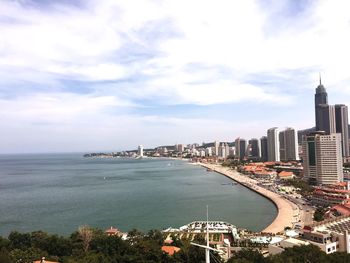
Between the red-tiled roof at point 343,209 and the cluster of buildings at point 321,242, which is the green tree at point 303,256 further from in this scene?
the red-tiled roof at point 343,209

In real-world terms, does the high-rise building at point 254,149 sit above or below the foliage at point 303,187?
above

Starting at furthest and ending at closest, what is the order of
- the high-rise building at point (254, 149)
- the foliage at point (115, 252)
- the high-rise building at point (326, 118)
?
the high-rise building at point (254, 149), the high-rise building at point (326, 118), the foliage at point (115, 252)

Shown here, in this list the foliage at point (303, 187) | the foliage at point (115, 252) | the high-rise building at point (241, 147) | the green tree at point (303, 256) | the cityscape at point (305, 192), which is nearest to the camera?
the green tree at point (303, 256)

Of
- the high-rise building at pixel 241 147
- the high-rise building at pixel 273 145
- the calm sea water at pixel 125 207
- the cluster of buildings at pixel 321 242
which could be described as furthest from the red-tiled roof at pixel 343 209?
the high-rise building at pixel 241 147

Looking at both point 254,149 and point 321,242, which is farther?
point 254,149

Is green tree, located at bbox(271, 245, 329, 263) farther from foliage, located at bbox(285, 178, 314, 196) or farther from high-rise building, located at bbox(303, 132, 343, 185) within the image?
high-rise building, located at bbox(303, 132, 343, 185)

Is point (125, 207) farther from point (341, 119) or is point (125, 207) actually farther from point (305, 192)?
point (341, 119)

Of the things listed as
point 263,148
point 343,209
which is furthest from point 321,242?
point 263,148
